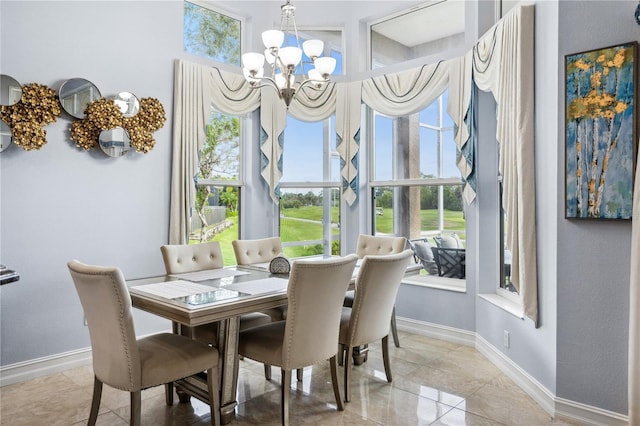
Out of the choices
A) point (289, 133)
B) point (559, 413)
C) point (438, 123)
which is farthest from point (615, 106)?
point (289, 133)

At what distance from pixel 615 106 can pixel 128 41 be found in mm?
3593

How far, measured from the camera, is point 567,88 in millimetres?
2555

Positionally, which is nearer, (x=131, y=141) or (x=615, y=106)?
(x=615, y=106)

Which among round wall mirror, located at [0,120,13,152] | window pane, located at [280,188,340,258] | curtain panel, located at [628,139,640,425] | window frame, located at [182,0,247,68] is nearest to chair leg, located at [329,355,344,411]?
curtain panel, located at [628,139,640,425]

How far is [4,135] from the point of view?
9.79 ft

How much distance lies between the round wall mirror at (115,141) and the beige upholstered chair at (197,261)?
3.18 feet

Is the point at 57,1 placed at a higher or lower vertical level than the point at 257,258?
higher

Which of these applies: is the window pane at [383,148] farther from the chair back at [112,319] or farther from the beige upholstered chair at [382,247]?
the chair back at [112,319]

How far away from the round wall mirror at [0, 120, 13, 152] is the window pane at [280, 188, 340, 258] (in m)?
2.62

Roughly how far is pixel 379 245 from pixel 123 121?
2405mm

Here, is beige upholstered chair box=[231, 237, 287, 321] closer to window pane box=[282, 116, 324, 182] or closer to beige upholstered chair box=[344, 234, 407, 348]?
beige upholstered chair box=[344, 234, 407, 348]

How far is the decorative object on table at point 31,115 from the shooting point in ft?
9.93

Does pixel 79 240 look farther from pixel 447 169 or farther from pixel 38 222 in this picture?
pixel 447 169

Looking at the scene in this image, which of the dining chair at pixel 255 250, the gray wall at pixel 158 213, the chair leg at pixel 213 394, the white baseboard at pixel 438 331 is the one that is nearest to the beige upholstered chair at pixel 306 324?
the chair leg at pixel 213 394
